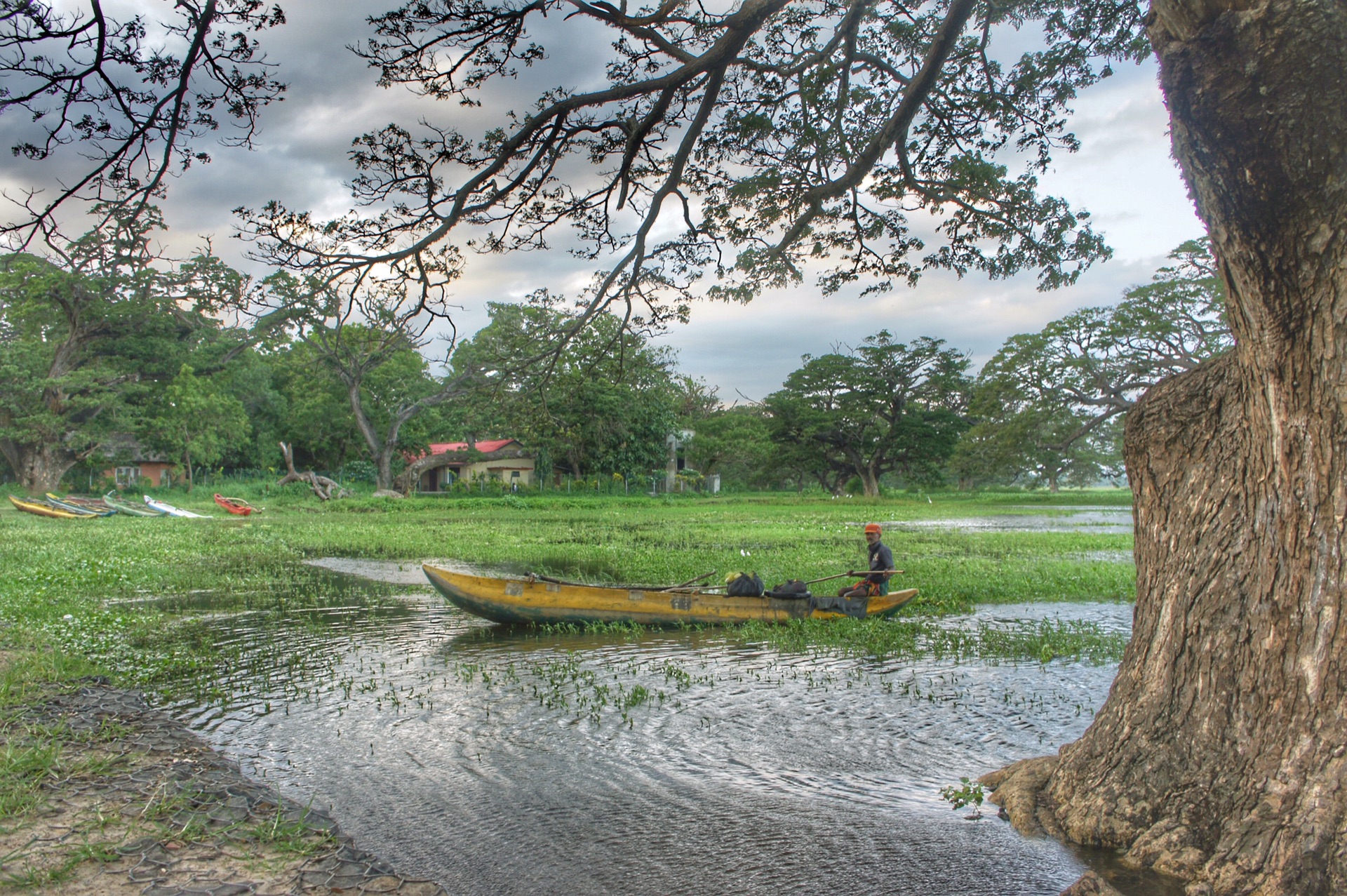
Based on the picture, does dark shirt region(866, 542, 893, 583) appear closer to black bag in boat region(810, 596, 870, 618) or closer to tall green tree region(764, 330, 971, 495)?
black bag in boat region(810, 596, 870, 618)

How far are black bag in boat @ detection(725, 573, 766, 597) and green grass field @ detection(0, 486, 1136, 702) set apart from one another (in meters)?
0.63

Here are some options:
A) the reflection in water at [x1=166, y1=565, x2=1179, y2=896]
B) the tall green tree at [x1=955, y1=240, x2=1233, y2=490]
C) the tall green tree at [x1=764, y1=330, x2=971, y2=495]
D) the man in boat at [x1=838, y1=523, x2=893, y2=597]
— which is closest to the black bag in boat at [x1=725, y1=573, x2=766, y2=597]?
the reflection in water at [x1=166, y1=565, x2=1179, y2=896]

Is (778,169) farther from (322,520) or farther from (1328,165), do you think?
(322,520)

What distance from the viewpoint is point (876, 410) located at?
53.1 meters

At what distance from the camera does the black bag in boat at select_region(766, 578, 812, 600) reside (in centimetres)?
1145

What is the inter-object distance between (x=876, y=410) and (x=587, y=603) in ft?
146

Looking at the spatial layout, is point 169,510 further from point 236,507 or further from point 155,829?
point 155,829

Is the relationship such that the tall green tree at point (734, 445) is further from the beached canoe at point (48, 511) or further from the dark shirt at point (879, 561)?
the dark shirt at point (879, 561)

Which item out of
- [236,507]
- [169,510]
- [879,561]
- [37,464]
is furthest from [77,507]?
[879,561]

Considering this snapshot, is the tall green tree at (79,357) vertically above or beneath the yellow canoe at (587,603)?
above

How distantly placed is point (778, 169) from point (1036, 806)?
7.14 metres

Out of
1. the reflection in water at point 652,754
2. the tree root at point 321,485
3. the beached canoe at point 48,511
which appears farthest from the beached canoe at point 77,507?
the reflection in water at point 652,754

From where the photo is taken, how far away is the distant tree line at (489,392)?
10.0 meters

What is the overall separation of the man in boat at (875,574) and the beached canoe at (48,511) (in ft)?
94.2
